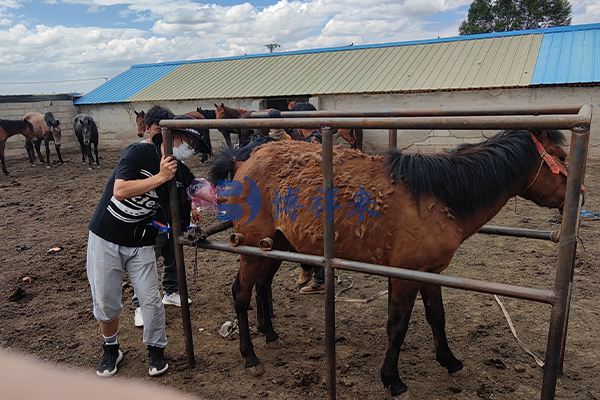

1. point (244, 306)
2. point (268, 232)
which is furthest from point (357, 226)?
point (244, 306)

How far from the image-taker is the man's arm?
8.98 ft

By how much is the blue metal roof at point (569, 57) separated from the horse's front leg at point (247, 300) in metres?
10.1


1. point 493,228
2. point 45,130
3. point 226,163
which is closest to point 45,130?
point 45,130

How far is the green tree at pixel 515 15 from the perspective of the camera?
28.9 metres

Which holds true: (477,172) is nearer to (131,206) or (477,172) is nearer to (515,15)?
(131,206)

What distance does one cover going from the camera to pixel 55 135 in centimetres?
1330

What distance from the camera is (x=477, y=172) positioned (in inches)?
102

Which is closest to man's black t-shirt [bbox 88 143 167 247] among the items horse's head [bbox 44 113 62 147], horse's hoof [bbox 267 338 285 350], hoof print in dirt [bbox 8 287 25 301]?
horse's hoof [bbox 267 338 285 350]

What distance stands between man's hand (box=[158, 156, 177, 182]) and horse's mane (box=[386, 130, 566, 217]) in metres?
1.50

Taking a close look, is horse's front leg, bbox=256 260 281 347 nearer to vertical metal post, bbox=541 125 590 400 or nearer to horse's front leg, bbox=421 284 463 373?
horse's front leg, bbox=421 284 463 373

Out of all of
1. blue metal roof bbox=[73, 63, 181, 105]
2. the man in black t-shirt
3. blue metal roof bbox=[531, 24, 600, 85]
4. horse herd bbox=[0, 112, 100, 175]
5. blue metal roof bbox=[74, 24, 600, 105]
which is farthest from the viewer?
blue metal roof bbox=[73, 63, 181, 105]

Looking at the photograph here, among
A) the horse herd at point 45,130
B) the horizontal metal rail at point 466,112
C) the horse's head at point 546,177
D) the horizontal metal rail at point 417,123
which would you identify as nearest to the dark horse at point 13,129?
the horse herd at point 45,130

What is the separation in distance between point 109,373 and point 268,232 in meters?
1.56

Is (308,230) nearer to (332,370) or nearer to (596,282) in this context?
(332,370)
